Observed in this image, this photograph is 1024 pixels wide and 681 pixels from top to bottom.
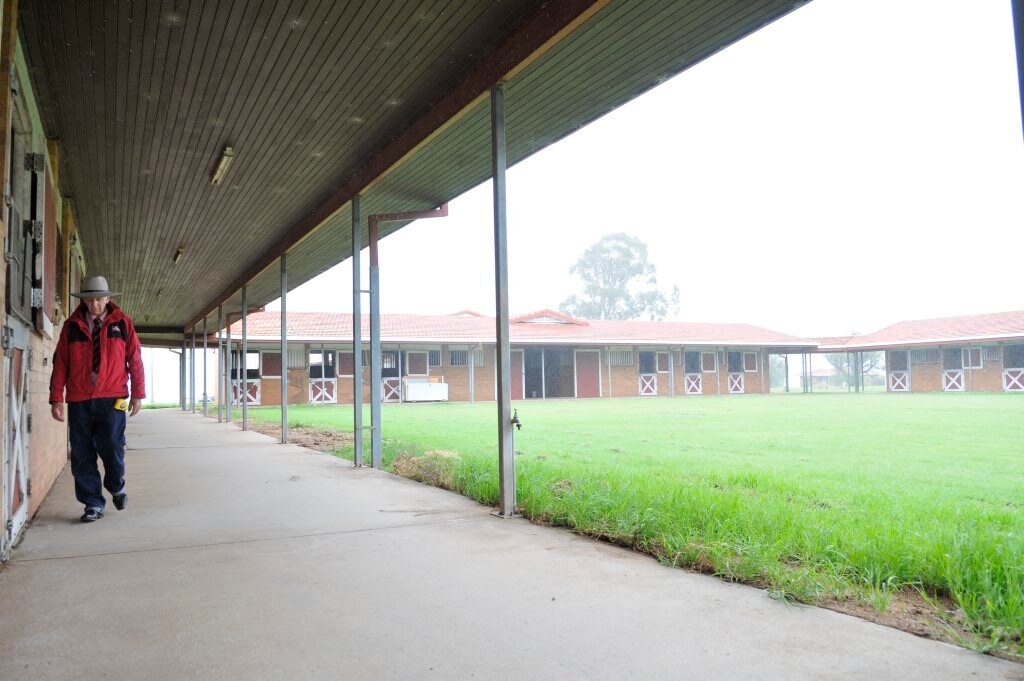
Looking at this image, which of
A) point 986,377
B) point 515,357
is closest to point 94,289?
point 515,357

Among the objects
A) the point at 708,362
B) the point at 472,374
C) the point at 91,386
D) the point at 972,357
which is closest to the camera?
the point at 91,386

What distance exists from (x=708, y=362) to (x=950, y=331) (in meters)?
10.4

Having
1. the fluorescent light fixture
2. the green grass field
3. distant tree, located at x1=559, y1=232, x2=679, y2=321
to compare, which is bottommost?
the green grass field

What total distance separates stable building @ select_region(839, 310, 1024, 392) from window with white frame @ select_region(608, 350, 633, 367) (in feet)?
36.9

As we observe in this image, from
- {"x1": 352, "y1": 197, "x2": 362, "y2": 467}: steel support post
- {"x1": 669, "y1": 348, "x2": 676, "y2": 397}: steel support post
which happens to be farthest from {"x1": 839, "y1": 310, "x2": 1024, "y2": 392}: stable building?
{"x1": 352, "y1": 197, "x2": 362, "y2": 467}: steel support post

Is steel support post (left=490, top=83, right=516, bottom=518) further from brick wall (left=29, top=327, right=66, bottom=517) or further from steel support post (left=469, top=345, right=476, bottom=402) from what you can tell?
steel support post (left=469, top=345, right=476, bottom=402)

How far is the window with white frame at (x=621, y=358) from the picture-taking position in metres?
33.1

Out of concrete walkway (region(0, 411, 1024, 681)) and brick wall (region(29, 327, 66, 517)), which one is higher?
brick wall (region(29, 327, 66, 517))

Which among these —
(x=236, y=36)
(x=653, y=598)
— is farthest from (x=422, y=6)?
(x=653, y=598)

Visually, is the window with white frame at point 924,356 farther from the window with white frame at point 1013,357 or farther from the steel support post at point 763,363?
the steel support post at point 763,363

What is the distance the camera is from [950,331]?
31.1 m

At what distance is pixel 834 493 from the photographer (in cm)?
571

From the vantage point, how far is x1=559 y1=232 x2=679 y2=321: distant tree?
64000 millimetres

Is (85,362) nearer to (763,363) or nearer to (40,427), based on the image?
(40,427)
